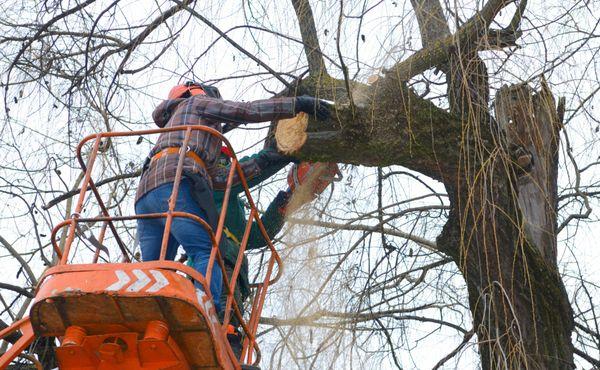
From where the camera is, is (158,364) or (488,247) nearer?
(158,364)

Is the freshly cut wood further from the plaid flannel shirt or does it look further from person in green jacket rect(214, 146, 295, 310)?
the plaid flannel shirt

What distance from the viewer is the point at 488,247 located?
5438 mm

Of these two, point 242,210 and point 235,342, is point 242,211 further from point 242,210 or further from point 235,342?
point 235,342

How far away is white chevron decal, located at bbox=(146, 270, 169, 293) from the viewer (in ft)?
13.2

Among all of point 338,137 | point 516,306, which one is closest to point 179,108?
point 338,137

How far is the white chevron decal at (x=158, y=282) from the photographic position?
158 inches

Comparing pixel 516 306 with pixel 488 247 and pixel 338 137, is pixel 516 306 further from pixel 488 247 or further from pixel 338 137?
pixel 338 137

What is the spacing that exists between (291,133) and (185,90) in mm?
663

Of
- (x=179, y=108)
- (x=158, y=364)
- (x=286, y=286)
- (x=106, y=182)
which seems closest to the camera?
(x=158, y=364)

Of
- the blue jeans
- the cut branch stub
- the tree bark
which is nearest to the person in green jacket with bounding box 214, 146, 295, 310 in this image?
the tree bark

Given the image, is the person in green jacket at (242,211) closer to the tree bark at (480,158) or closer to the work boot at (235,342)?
the work boot at (235,342)

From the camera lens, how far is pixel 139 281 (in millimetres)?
4031

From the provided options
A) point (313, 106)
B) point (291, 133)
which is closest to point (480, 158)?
point (313, 106)

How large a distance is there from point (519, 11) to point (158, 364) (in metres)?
2.77
